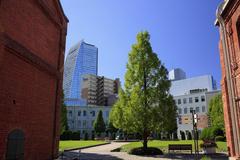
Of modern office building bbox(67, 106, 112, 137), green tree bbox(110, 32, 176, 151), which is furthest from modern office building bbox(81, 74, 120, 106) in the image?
green tree bbox(110, 32, 176, 151)

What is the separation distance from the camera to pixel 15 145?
1080cm

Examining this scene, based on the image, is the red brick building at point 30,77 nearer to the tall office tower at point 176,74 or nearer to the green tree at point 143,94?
the green tree at point 143,94

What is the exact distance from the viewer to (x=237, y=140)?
418 inches

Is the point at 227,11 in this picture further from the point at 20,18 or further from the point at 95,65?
the point at 95,65

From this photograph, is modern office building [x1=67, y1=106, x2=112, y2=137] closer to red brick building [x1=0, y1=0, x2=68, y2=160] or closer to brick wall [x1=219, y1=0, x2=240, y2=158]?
red brick building [x1=0, y1=0, x2=68, y2=160]

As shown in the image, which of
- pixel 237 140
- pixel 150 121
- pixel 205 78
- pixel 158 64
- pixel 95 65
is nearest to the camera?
pixel 237 140

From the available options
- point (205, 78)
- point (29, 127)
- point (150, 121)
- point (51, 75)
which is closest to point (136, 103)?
point (150, 121)

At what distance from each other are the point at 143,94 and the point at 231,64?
13231 millimetres

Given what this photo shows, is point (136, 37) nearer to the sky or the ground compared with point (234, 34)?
nearer to the sky

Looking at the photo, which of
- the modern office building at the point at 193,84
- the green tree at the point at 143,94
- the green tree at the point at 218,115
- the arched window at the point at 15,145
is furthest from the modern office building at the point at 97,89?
the arched window at the point at 15,145

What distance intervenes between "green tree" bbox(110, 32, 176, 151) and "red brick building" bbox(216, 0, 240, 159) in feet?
37.7

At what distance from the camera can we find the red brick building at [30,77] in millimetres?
10375

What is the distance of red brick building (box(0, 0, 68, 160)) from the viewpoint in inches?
408

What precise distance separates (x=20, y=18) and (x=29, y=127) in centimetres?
511
